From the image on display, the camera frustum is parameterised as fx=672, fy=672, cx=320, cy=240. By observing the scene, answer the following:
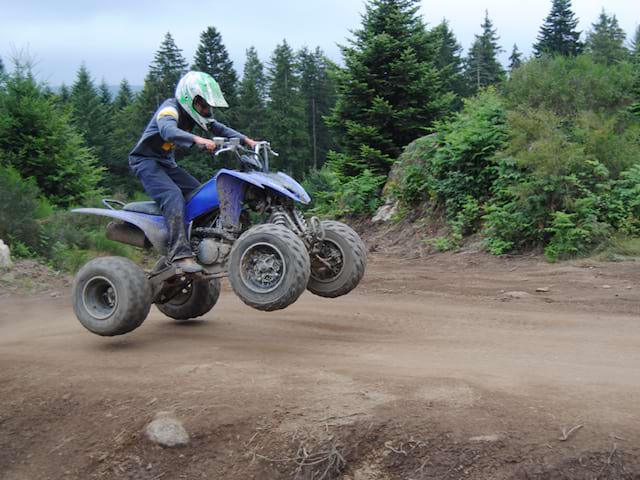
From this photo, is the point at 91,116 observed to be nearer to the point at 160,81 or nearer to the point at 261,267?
the point at 160,81

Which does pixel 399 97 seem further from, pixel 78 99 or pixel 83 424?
pixel 78 99

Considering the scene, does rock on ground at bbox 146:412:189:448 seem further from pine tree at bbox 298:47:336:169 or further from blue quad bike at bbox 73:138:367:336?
pine tree at bbox 298:47:336:169

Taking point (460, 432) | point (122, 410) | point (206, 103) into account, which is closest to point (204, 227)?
point (206, 103)

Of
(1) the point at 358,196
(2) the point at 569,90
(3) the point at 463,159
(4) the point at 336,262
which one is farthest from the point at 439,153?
(4) the point at 336,262

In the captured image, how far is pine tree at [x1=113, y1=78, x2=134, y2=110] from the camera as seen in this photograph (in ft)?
272

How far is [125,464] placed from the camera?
4.75m

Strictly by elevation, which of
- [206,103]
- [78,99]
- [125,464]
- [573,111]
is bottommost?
[125,464]

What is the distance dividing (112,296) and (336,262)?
2482mm

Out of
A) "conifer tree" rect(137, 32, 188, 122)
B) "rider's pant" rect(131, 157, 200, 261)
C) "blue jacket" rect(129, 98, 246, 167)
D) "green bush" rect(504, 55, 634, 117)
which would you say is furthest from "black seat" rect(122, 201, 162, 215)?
"conifer tree" rect(137, 32, 188, 122)

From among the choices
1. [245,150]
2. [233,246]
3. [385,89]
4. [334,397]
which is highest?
[385,89]

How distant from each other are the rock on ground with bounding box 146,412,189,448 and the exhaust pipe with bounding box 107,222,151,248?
2.89 meters

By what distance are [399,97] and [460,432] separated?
71.8 ft

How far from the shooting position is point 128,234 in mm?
7520

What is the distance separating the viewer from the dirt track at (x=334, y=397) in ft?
14.1
